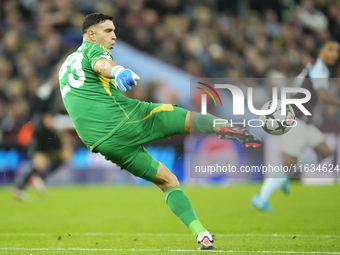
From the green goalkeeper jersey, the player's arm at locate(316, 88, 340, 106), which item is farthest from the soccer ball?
the player's arm at locate(316, 88, 340, 106)

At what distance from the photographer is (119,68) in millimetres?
3869

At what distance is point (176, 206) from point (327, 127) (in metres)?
8.12

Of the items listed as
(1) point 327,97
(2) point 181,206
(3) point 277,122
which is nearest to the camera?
(2) point 181,206

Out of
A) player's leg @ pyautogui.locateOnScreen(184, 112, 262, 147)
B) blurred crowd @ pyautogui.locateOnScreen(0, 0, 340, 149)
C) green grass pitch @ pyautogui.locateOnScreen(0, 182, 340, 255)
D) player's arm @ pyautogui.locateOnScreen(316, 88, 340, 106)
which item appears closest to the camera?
player's leg @ pyautogui.locateOnScreen(184, 112, 262, 147)

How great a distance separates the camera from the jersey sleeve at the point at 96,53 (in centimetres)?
421

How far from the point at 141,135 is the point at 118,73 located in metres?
0.88

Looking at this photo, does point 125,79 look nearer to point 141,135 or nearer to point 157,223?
point 141,135

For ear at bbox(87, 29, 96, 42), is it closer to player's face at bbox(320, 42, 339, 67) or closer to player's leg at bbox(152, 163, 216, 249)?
player's leg at bbox(152, 163, 216, 249)

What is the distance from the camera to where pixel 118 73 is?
3.80 metres

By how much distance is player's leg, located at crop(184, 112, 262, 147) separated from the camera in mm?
4387

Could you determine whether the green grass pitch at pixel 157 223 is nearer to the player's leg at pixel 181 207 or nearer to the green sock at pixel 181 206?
the player's leg at pixel 181 207

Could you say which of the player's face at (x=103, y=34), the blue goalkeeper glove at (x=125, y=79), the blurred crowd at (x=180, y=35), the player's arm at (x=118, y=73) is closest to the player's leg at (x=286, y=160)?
the player's face at (x=103, y=34)

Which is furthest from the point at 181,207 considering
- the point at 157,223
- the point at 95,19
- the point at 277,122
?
the point at 157,223

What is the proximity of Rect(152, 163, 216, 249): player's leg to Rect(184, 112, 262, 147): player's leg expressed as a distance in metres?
0.45
